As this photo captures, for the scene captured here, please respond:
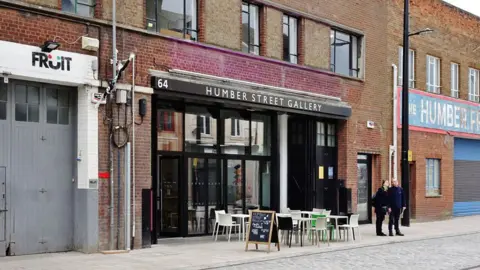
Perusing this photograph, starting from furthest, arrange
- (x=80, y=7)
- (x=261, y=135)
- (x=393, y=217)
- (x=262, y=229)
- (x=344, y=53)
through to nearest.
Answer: (x=344, y=53)
(x=261, y=135)
(x=393, y=217)
(x=262, y=229)
(x=80, y=7)

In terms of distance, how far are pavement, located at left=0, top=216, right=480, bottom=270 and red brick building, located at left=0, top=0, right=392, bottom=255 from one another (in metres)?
0.68

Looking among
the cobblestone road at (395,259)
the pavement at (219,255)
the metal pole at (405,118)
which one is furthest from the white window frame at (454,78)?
the cobblestone road at (395,259)

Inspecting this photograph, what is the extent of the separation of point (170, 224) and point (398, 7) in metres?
13.1

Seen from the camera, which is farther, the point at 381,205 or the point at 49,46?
the point at 381,205

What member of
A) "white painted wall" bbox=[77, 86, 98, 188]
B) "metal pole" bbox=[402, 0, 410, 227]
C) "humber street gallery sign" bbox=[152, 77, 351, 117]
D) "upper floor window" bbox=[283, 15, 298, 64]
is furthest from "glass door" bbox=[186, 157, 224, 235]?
"metal pole" bbox=[402, 0, 410, 227]

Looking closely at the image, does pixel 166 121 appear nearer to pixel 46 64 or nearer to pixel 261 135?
pixel 261 135

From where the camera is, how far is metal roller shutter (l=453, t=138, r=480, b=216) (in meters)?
28.1

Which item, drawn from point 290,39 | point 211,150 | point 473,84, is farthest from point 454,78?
point 211,150

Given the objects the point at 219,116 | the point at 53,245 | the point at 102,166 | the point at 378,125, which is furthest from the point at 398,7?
the point at 53,245

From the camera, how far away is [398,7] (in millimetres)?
24438

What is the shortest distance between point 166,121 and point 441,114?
14.2m

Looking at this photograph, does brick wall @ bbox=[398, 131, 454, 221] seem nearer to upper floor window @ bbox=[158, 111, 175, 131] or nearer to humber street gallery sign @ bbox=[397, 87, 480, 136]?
humber street gallery sign @ bbox=[397, 87, 480, 136]

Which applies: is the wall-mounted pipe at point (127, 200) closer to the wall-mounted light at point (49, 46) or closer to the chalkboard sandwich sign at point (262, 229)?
the chalkboard sandwich sign at point (262, 229)

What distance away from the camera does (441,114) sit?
26328 mm
